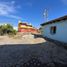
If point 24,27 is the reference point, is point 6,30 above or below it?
below

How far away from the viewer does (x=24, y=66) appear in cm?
837

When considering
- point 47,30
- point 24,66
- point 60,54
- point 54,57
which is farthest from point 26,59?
point 47,30

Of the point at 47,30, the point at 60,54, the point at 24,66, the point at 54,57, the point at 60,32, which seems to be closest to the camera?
the point at 24,66

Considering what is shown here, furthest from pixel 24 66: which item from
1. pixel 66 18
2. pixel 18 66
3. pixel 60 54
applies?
pixel 66 18

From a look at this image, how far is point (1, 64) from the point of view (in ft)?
28.9

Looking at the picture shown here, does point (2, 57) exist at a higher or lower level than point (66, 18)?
lower

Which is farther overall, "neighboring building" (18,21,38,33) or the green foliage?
"neighboring building" (18,21,38,33)

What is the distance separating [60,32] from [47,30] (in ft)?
17.4

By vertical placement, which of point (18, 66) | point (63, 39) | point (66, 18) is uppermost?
point (66, 18)

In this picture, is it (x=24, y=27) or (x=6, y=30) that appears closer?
(x=6, y=30)

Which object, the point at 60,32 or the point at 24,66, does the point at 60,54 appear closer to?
the point at 24,66

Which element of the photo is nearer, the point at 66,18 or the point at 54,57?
the point at 54,57

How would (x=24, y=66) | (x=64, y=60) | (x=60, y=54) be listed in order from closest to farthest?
1. (x=24, y=66)
2. (x=64, y=60)
3. (x=60, y=54)

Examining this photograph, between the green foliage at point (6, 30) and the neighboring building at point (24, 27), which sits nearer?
the green foliage at point (6, 30)
